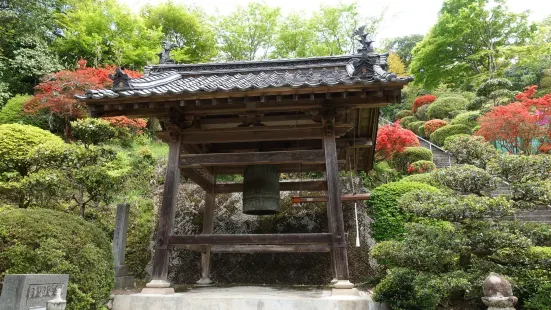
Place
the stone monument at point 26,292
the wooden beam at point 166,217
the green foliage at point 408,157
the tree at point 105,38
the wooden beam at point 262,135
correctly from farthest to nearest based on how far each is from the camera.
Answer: the tree at point 105,38, the green foliage at point 408,157, the wooden beam at point 262,135, the wooden beam at point 166,217, the stone monument at point 26,292

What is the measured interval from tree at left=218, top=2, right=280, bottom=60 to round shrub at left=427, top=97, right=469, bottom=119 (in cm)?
1314

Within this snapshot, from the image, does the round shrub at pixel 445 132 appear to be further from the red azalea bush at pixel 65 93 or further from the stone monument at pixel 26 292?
the stone monument at pixel 26 292

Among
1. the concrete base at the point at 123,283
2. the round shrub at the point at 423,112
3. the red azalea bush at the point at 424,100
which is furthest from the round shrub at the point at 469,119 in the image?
the concrete base at the point at 123,283

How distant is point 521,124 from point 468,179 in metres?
12.9

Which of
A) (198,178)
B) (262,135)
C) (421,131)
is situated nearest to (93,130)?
(198,178)

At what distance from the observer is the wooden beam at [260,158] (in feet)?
20.3

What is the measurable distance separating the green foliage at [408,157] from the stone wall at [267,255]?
7.72m

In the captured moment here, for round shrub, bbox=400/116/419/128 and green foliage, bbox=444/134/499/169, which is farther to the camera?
round shrub, bbox=400/116/419/128

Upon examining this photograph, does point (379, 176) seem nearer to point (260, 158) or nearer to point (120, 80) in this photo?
point (260, 158)

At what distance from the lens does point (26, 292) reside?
364 centimetres

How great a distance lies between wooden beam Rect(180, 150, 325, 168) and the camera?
20.3ft

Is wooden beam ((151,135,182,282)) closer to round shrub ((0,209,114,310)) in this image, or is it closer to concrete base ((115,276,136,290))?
round shrub ((0,209,114,310))

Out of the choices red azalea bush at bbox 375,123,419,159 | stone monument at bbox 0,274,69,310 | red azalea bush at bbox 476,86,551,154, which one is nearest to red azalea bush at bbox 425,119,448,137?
red azalea bush at bbox 476,86,551,154

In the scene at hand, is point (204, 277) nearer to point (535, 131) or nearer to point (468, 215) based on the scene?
point (468, 215)
